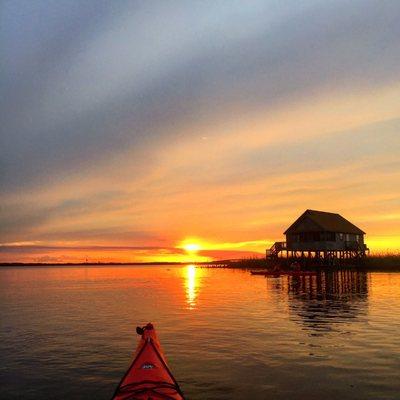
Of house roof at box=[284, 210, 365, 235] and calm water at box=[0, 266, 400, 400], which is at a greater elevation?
house roof at box=[284, 210, 365, 235]

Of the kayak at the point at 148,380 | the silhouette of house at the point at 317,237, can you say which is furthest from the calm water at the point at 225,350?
the silhouette of house at the point at 317,237

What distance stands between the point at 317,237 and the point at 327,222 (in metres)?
4.01

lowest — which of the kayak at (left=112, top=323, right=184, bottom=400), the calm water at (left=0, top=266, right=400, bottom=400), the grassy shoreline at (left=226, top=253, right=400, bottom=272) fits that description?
the calm water at (left=0, top=266, right=400, bottom=400)

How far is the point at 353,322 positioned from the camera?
22391 millimetres

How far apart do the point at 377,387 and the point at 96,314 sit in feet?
66.7

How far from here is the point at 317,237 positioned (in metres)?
73.6

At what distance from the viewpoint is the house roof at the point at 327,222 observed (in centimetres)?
7312

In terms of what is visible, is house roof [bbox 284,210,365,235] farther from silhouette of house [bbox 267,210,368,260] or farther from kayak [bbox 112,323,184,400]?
kayak [bbox 112,323,184,400]

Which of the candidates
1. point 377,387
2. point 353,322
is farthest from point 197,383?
point 353,322

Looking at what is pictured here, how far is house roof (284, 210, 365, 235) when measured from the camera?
73125 millimetres

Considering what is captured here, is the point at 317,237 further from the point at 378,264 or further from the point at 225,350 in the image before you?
the point at 225,350

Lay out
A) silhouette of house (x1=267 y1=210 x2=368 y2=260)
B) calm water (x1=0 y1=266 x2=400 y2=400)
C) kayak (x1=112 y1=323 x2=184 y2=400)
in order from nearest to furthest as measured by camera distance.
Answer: kayak (x1=112 y1=323 x2=184 y2=400) → calm water (x1=0 y1=266 x2=400 y2=400) → silhouette of house (x1=267 y1=210 x2=368 y2=260)

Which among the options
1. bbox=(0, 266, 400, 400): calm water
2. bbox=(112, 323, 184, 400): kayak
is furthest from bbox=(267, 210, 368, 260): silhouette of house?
bbox=(112, 323, 184, 400): kayak

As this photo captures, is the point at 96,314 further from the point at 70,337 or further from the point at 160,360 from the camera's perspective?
the point at 160,360
